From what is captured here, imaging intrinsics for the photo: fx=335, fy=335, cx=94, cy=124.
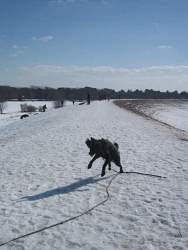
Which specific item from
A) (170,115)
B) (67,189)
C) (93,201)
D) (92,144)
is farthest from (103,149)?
(170,115)

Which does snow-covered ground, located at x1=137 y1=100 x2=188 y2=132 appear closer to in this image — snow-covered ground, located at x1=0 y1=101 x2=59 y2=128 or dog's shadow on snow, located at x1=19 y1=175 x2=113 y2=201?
dog's shadow on snow, located at x1=19 y1=175 x2=113 y2=201

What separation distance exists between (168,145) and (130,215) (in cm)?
1002

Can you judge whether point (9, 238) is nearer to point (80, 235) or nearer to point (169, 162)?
point (80, 235)

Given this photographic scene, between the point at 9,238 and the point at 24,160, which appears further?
the point at 24,160

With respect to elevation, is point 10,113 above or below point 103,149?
below

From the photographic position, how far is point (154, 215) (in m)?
7.69

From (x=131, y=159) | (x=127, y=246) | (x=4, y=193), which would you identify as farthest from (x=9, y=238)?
(x=131, y=159)

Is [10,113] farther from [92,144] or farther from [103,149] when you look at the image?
[92,144]

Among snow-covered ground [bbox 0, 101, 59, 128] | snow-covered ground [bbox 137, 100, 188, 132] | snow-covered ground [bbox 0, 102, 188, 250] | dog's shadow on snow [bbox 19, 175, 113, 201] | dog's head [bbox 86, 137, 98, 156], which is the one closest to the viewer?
snow-covered ground [bbox 0, 102, 188, 250]

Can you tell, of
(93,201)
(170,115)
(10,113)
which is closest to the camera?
(93,201)

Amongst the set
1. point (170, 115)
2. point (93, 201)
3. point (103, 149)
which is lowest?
point (170, 115)

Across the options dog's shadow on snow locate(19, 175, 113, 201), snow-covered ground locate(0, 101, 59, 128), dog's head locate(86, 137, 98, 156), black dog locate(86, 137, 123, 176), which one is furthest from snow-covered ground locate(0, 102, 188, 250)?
snow-covered ground locate(0, 101, 59, 128)

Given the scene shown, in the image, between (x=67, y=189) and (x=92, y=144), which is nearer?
(x=67, y=189)

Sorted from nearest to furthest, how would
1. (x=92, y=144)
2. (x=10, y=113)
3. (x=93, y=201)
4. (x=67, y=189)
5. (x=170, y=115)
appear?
(x=93, y=201) < (x=67, y=189) < (x=92, y=144) < (x=170, y=115) < (x=10, y=113)
